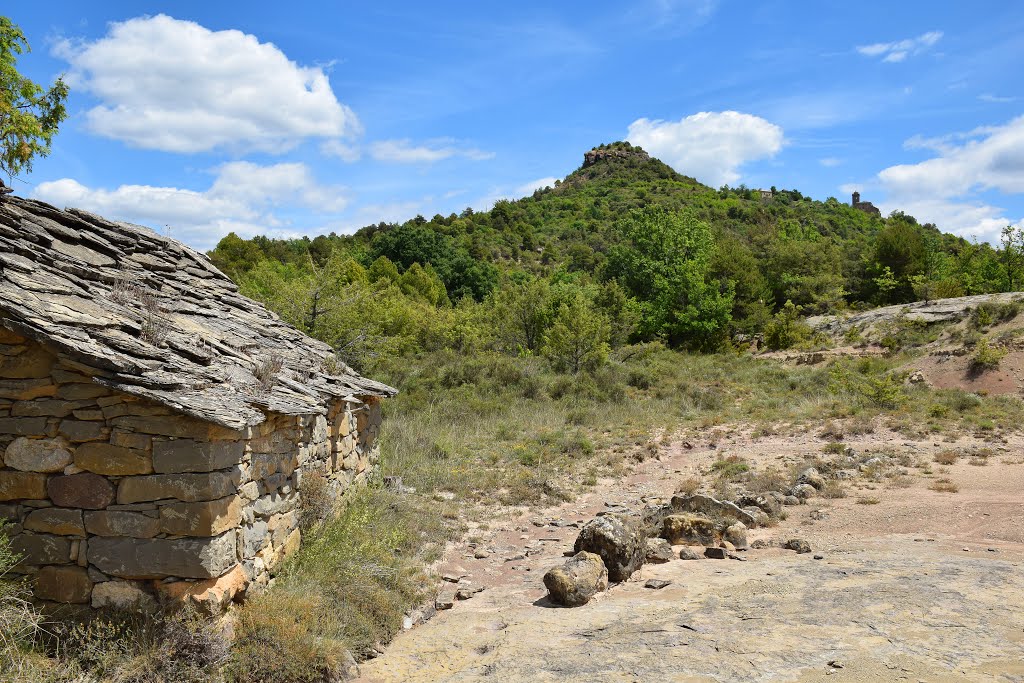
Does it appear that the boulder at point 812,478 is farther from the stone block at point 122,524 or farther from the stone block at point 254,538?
the stone block at point 122,524

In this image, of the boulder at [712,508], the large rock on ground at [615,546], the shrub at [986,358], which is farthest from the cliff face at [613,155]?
the large rock on ground at [615,546]

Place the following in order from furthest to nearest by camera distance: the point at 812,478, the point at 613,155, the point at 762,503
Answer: the point at 613,155 < the point at 812,478 < the point at 762,503

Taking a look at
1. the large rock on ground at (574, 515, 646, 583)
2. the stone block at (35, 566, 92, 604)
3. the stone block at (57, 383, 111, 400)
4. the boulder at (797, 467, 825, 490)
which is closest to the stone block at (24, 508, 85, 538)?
the stone block at (35, 566, 92, 604)

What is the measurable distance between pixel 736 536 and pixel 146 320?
24.9ft

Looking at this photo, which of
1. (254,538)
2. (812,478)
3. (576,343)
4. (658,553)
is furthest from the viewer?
(576,343)

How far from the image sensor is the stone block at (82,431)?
5547 millimetres

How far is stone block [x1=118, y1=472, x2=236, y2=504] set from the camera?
18.0 ft

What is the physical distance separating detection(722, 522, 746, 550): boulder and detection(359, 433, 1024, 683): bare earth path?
0.26 meters

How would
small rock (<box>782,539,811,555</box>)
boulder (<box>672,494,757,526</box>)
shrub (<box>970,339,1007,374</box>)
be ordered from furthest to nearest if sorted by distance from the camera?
shrub (<box>970,339,1007,374</box>) < boulder (<box>672,494,757,526</box>) < small rock (<box>782,539,811,555</box>)

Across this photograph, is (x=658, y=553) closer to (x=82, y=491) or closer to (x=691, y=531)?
(x=691, y=531)

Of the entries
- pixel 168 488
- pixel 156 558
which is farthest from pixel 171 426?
pixel 156 558

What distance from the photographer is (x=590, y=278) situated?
41.4m

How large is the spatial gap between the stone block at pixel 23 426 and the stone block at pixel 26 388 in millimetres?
186

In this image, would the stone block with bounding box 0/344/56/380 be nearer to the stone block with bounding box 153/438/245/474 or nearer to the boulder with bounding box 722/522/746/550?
the stone block with bounding box 153/438/245/474
